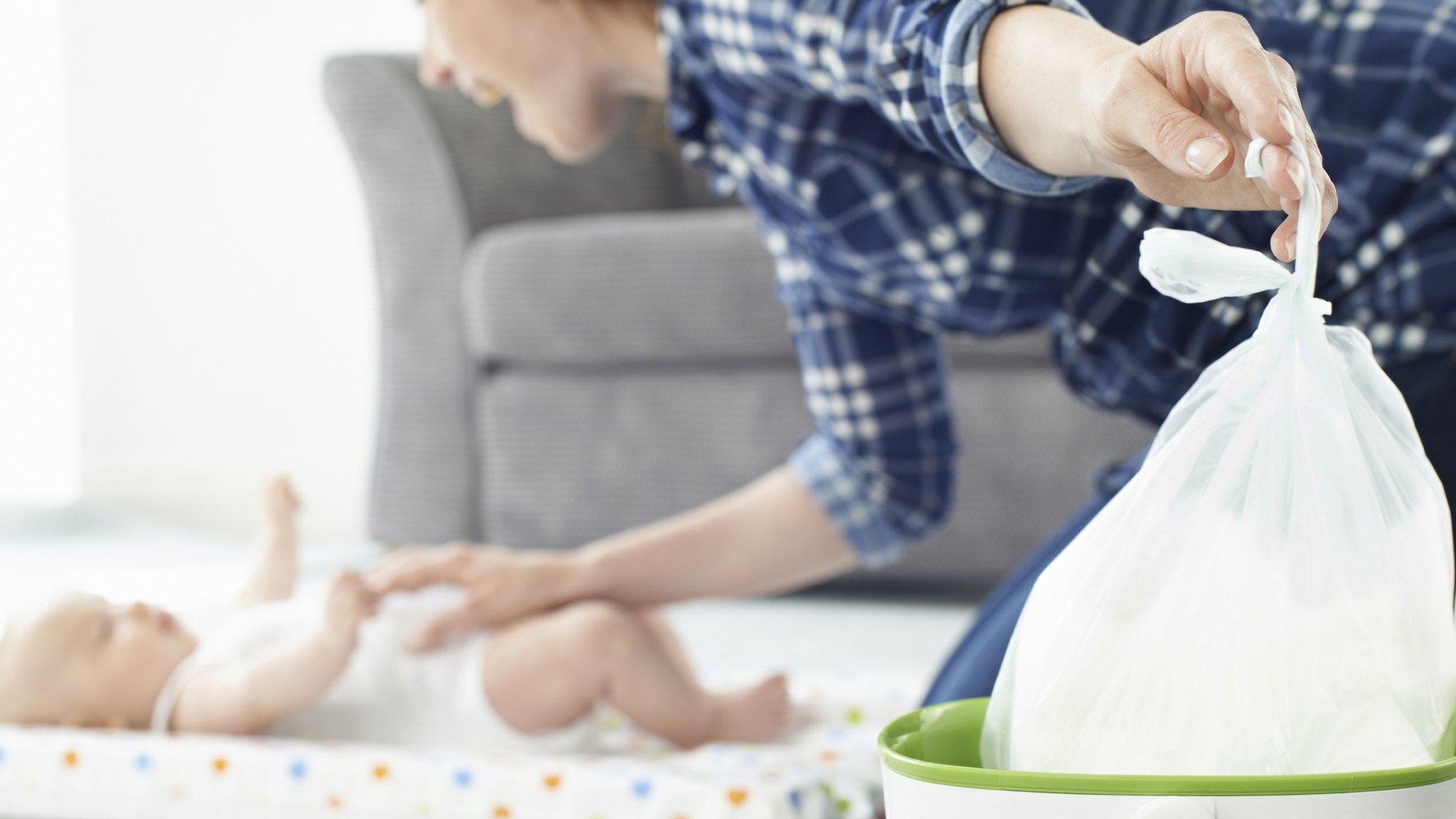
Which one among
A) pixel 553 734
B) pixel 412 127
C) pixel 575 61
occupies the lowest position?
pixel 553 734

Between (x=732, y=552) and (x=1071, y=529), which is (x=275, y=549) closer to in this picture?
(x=732, y=552)

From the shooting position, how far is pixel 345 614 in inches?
37.5

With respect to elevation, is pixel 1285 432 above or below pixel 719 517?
above

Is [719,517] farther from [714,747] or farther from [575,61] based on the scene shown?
[575,61]

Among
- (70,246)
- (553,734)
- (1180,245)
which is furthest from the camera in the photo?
(70,246)

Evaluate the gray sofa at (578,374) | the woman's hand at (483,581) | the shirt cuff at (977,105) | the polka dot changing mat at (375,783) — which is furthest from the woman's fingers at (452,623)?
the gray sofa at (578,374)

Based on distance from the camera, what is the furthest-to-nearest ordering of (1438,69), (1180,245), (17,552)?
(17,552) < (1438,69) < (1180,245)

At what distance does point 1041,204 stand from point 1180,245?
0.34m

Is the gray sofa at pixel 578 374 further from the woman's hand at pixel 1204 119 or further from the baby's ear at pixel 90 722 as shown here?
the woman's hand at pixel 1204 119

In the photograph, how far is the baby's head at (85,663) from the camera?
949 millimetres

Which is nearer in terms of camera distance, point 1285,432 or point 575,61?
→ point 1285,432

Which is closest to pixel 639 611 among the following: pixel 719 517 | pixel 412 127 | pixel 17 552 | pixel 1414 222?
pixel 719 517

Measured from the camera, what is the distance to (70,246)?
2822 mm

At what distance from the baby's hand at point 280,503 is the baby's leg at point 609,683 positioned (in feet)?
1.01
